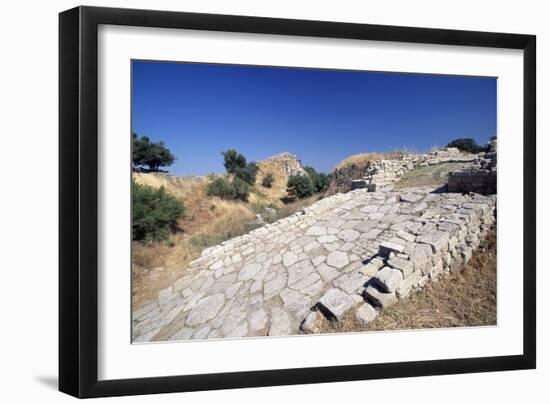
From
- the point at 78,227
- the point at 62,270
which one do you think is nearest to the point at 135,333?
the point at 62,270

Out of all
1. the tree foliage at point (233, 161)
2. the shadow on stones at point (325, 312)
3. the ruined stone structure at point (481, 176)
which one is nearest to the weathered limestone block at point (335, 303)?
the shadow on stones at point (325, 312)

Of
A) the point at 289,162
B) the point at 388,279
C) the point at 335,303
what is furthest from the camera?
the point at 289,162

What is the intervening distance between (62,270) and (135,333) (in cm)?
70

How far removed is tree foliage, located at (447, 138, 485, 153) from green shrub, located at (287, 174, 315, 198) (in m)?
1.35

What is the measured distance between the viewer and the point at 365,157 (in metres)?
3.38

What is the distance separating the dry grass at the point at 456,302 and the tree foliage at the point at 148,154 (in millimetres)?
2037

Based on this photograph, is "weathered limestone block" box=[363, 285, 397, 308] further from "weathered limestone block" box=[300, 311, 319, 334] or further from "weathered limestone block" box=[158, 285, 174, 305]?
"weathered limestone block" box=[158, 285, 174, 305]

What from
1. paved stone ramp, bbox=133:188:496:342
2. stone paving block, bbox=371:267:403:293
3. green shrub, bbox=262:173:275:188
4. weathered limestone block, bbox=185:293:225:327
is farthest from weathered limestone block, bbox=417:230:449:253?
weathered limestone block, bbox=185:293:225:327

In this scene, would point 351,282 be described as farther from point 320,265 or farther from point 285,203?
point 285,203

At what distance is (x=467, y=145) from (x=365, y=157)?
91 cm

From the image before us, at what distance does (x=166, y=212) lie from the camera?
2.75 metres

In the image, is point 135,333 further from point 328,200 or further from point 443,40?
point 443,40

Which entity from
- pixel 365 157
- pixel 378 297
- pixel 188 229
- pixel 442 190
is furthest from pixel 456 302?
pixel 188 229

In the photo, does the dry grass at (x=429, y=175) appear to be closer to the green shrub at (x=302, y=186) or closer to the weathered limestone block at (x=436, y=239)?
the weathered limestone block at (x=436, y=239)
